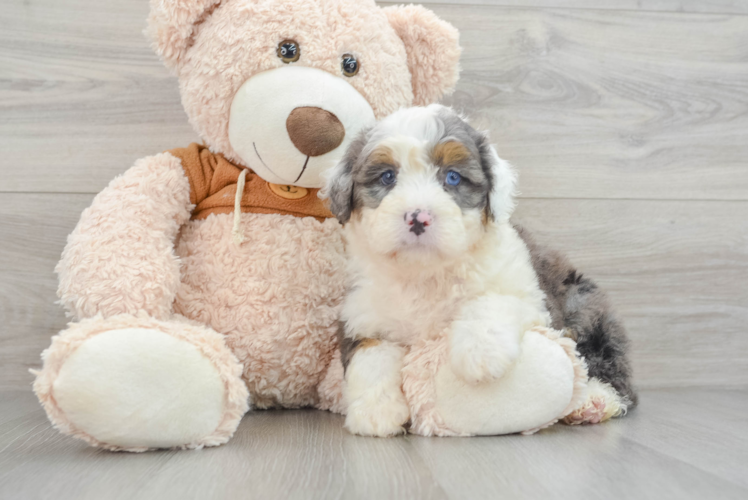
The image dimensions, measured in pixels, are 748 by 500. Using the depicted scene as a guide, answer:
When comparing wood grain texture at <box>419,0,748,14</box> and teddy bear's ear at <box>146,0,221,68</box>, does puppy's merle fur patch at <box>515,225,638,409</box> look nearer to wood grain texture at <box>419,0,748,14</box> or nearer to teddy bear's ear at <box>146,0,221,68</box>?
wood grain texture at <box>419,0,748,14</box>

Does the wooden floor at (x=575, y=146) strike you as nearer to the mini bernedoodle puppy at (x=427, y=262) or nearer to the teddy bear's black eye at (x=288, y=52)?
the mini bernedoodle puppy at (x=427, y=262)

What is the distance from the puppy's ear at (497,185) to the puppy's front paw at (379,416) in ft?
1.47

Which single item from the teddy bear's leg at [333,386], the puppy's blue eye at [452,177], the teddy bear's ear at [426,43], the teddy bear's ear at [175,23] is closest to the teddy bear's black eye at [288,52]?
the teddy bear's ear at [175,23]

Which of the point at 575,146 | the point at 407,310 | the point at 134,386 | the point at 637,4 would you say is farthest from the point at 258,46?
the point at 637,4

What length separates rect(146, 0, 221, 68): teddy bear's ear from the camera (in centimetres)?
157

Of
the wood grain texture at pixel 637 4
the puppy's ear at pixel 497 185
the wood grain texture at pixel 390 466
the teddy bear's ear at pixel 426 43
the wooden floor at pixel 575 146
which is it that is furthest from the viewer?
the wood grain texture at pixel 637 4

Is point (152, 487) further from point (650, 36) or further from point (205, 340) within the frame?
point (650, 36)

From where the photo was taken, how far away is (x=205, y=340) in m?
1.33

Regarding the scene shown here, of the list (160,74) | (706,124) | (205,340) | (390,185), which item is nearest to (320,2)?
(390,185)

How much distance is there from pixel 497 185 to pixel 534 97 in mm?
875

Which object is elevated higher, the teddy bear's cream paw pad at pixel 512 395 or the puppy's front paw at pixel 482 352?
the puppy's front paw at pixel 482 352

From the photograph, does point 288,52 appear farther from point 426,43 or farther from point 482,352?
point 482,352

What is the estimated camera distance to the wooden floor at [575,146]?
2002 mm

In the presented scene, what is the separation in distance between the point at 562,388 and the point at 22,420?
131 centimetres
